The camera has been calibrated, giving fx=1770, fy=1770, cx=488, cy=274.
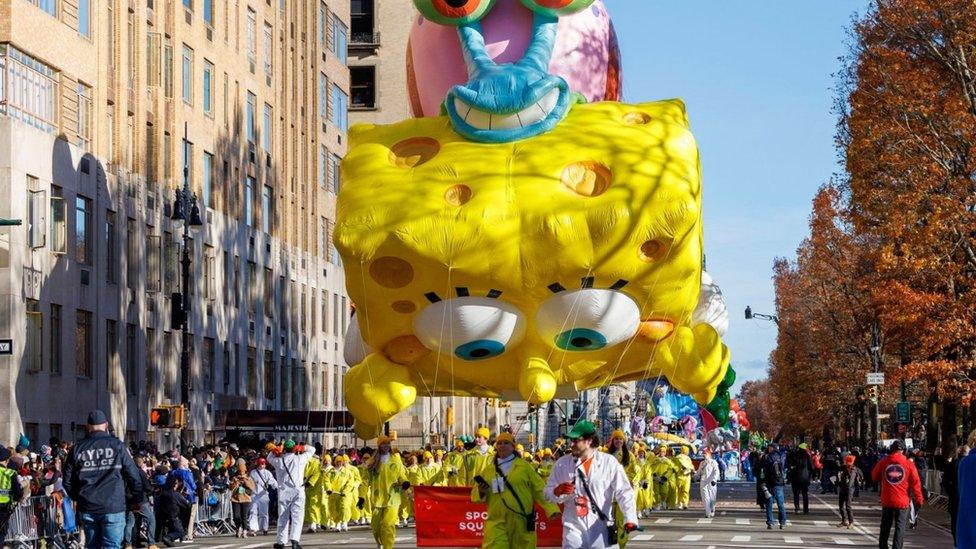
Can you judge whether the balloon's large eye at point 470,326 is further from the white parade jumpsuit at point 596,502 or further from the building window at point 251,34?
the building window at point 251,34

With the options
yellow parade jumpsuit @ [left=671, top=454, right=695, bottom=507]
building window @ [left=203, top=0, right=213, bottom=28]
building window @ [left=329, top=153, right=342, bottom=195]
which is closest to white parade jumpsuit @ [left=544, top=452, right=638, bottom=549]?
yellow parade jumpsuit @ [left=671, top=454, right=695, bottom=507]

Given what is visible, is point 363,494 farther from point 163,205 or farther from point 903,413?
point 903,413

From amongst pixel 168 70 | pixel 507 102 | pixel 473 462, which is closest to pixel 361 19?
pixel 168 70

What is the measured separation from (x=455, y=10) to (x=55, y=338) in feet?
75.0

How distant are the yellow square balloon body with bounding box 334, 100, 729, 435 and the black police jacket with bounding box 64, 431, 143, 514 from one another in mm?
4075

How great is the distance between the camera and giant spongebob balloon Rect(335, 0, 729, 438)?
2002 centimetres

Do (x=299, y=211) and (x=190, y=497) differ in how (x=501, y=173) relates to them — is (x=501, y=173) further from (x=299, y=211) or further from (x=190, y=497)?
(x=299, y=211)

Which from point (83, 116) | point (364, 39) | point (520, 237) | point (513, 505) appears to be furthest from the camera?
point (364, 39)

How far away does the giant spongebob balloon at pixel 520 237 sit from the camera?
65.7 ft

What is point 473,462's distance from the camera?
28.0m

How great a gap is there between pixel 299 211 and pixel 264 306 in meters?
6.46

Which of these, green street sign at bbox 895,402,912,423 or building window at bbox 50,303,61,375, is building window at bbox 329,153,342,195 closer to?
green street sign at bbox 895,402,912,423

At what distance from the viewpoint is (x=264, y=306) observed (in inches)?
2472

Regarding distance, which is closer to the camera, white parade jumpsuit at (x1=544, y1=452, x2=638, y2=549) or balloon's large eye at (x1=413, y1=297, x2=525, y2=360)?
white parade jumpsuit at (x1=544, y1=452, x2=638, y2=549)
